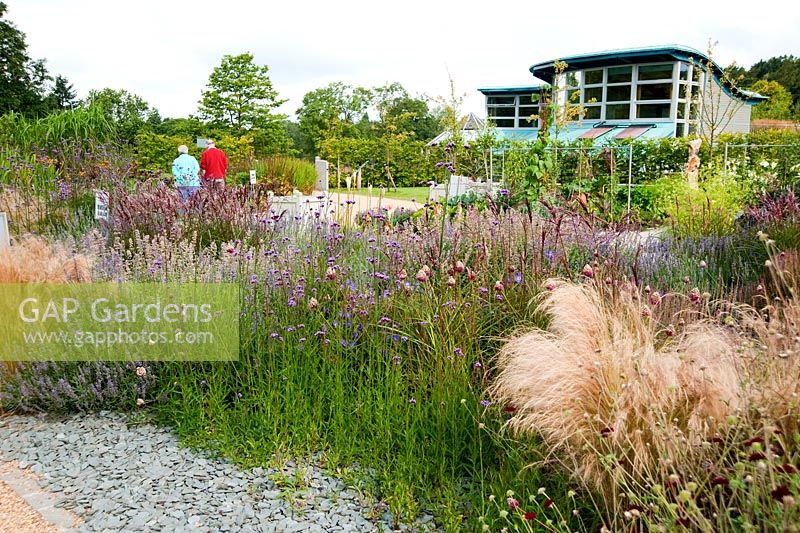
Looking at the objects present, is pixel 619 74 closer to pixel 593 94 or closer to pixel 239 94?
pixel 593 94

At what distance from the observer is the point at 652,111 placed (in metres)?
18.9

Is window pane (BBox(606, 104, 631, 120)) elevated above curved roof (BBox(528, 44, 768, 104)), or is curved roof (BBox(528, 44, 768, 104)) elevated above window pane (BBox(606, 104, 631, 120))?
curved roof (BBox(528, 44, 768, 104))

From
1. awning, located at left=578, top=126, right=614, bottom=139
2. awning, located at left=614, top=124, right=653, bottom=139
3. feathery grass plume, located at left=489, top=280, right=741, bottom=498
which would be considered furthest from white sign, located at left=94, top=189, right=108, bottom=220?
awning, located at left=578, top=126, right=614, bottom=139

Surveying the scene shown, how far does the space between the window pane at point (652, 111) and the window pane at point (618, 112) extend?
31 cm

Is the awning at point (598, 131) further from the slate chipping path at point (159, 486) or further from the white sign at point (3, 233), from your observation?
the slate chipping path at point (159, 486)

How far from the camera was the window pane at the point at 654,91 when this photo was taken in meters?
18.6

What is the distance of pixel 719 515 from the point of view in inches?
69.2

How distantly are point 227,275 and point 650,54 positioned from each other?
17.6 meters

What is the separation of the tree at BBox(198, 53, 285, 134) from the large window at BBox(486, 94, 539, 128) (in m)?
12.1

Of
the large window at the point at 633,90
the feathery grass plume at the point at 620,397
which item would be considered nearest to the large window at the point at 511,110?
the large window at the point at 633,90

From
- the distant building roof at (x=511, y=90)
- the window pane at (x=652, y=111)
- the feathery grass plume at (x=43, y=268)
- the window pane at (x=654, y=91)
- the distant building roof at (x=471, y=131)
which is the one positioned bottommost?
the feathery grass plume at (x=43, y=268)

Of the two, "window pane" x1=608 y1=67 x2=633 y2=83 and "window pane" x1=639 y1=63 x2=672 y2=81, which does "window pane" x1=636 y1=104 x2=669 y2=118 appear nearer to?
"window pane" x1=639 y1=63 x2=672 y2=81

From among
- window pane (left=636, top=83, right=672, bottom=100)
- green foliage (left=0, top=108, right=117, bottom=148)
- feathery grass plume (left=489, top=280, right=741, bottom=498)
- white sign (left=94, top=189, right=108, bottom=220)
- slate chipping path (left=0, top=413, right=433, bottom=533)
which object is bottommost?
slate chipping path (left=0, top=413, right=433, bottom=533)

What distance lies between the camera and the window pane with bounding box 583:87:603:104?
1995cm
